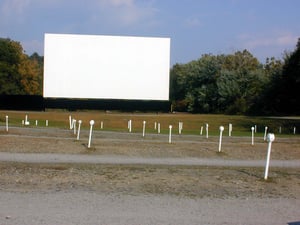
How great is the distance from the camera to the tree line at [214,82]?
3268 inches

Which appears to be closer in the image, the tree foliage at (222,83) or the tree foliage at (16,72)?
the tree foliage at (222,83)

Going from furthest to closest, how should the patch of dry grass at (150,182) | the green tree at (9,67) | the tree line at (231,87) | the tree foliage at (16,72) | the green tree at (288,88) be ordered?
the tree foliage at (16,72) < the green tree at (9,67) < the tree line at (231,87) < the green tree at (288,88) < the patch of dry grass at (150,182)

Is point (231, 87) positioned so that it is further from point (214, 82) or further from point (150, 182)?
point (150, 182)

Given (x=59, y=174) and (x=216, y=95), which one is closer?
(x=59, y=174)

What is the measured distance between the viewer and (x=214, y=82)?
9438 cm

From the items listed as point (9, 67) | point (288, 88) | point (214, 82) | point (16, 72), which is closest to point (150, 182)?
point (288, 88)

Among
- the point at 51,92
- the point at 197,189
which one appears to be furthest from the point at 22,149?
the point at 51,92

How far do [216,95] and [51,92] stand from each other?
35.2 m

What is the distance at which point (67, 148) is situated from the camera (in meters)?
19.7

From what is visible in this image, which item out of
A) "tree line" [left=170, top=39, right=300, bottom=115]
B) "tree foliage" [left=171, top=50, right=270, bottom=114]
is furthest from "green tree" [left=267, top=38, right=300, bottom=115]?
"tree foliage" [left=171, top=50, right=270, bottom=114]

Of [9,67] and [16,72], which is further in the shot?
[16,72]

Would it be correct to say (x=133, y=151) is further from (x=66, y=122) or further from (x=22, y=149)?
(x=66, y=122)

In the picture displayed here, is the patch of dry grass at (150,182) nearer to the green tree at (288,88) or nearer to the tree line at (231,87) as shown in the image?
the green tree at (288,88)

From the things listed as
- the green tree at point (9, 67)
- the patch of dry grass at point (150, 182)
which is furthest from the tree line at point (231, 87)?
the patch of dry grass at point (150, 182)
